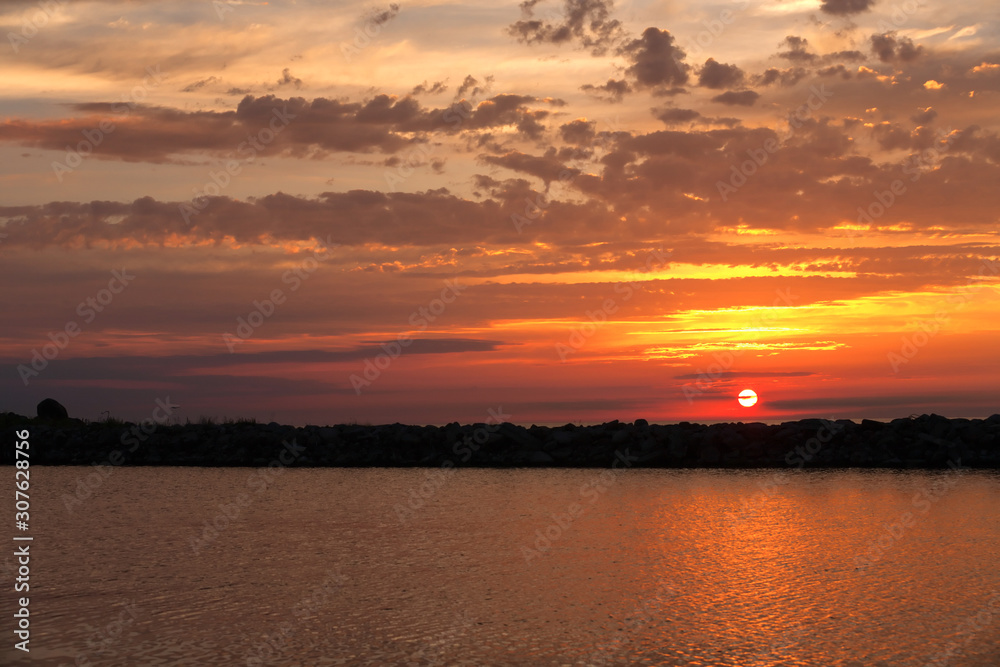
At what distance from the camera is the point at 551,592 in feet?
41.2

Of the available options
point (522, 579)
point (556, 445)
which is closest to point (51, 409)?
point (556, 445)

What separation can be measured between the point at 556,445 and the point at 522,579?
2100 centimetres

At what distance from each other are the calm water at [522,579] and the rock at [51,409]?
29962 mm

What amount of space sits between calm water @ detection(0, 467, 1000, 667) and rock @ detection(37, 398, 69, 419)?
29962 mm

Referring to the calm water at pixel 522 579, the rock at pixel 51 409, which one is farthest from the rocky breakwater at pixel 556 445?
the rock at pixel 51 409

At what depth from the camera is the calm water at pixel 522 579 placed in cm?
1001

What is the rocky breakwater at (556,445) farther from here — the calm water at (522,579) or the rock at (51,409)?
the rock at (51,409)

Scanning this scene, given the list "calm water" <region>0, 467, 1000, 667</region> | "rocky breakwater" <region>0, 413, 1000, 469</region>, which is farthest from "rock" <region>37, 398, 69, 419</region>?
"calm water" <region>0, 467, 1000, 667</region>

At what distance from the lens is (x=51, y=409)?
166 ft

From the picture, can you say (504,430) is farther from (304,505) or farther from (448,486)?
(304,505)

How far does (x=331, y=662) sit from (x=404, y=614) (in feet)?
6.51

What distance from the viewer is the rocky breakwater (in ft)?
106

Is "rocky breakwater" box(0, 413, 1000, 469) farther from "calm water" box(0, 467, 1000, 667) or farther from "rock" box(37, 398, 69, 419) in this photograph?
"rock" box(37, 398, 69, 419)

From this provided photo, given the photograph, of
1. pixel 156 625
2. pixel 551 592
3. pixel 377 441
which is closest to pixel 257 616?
pixel 156 625
